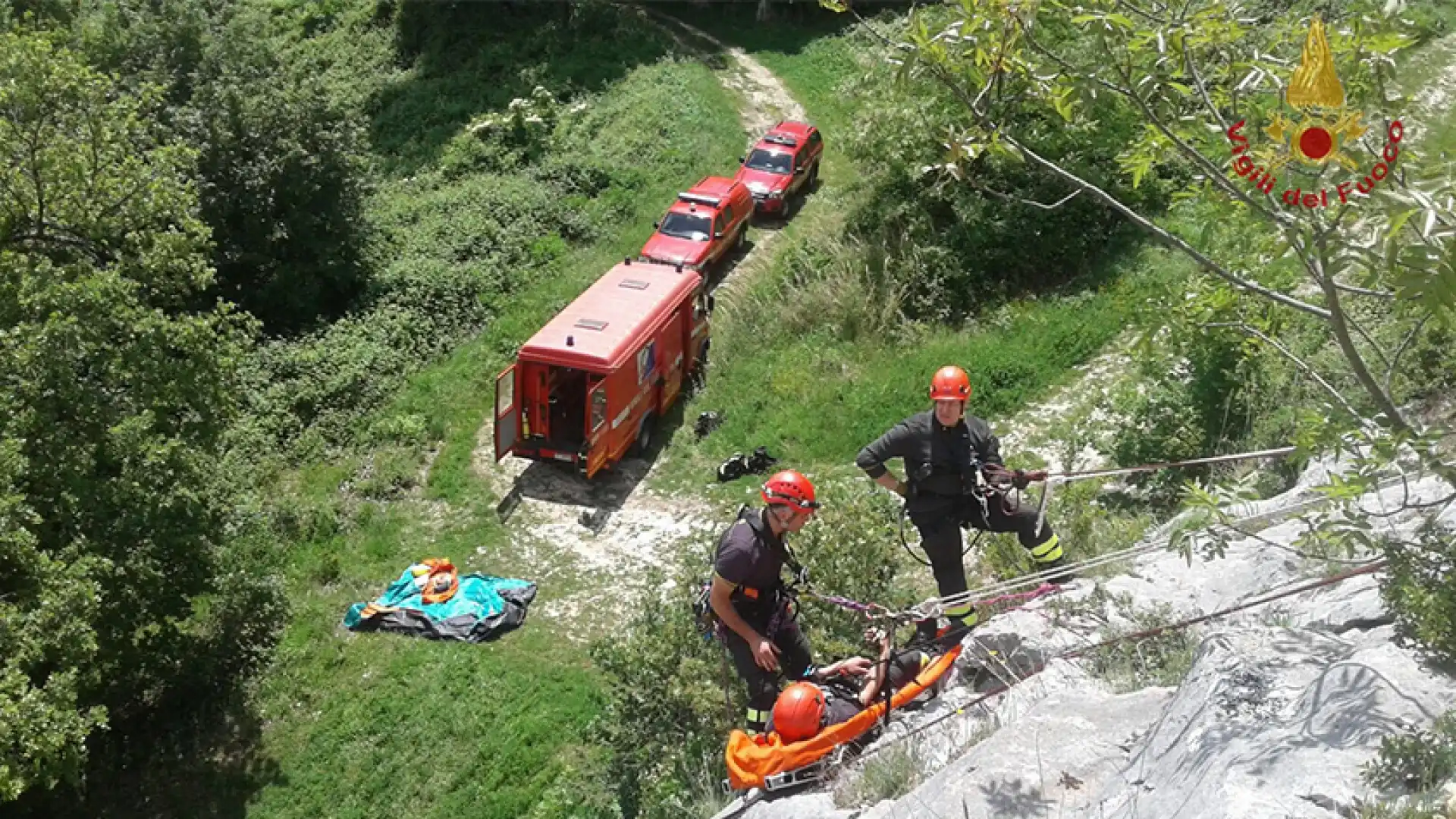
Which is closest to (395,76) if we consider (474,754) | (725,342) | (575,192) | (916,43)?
(575,192)

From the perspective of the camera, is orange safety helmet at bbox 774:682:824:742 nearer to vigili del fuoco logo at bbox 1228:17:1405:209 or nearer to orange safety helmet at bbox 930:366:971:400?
orange safety helmet at bbox 930:366:971:400

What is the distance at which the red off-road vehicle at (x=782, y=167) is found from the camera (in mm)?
24469

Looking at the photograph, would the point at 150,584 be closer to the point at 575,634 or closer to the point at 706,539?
the point at 575,634

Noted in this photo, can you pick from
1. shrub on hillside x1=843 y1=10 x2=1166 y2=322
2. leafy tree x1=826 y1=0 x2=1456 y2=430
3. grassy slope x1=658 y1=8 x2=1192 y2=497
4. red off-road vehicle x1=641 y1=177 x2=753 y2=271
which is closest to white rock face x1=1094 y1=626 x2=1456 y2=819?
leafy tree x1=826 y1=0 x2=1456 y2=430

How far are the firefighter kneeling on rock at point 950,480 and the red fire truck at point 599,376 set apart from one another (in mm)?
8024

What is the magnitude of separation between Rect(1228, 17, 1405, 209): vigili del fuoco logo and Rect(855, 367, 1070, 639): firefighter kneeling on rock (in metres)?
3.37

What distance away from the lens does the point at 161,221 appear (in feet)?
49.3

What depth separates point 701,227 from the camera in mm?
21562

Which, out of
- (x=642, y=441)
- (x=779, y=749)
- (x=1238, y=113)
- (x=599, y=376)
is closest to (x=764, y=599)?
(x=779, y=749)

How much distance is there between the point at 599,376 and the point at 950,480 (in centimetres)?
851

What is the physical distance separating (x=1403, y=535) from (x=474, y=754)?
8.88 metres

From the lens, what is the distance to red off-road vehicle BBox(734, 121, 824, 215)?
2447 centimetres

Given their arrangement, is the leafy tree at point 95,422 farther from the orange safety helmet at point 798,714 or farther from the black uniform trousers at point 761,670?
the orange safety helmet at point 798,714

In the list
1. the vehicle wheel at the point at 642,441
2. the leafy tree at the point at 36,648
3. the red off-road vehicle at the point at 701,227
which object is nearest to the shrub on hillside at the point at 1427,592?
the leafy tree at the point at 36,648
